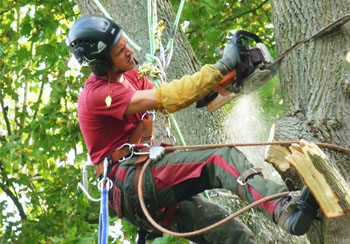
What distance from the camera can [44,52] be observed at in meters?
7.36

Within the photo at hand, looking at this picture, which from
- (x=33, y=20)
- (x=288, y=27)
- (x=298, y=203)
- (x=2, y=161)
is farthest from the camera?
(x=2, y=161)

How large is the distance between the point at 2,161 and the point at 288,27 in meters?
5.48

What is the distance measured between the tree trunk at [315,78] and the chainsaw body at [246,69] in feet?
1.02

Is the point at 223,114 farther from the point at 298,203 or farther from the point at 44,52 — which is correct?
the point at 44,52

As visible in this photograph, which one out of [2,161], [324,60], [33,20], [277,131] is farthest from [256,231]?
[2,161]

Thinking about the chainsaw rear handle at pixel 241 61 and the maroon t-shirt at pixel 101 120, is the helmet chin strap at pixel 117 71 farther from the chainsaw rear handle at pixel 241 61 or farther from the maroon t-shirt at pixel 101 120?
the chainsaw rear handle at pixel 241 61

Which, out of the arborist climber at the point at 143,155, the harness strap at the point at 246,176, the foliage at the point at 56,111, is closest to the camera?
the harness strap at the point at 246,176

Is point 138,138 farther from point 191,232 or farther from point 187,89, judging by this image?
point 191,232

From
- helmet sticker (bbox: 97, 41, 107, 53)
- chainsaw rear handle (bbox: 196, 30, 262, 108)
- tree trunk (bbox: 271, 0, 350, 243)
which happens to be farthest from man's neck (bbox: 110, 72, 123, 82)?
tree trunk (bbox: 271, 0, 350, 243)

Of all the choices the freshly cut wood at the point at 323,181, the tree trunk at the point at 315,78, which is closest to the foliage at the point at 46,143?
the tree trunk at the point at 315,78

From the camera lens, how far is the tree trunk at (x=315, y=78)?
145 inches

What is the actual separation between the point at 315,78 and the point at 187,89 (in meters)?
0.88

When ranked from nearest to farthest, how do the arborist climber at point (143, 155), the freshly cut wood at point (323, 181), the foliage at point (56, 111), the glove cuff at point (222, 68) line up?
1. the freshly cut wood at point (323, 181)
2. the arborist climber at point (143, 155)
3. the glove cuff at point (222, 68)
4. the foliage at point (56, 111)

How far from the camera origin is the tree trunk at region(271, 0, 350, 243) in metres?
3.68
